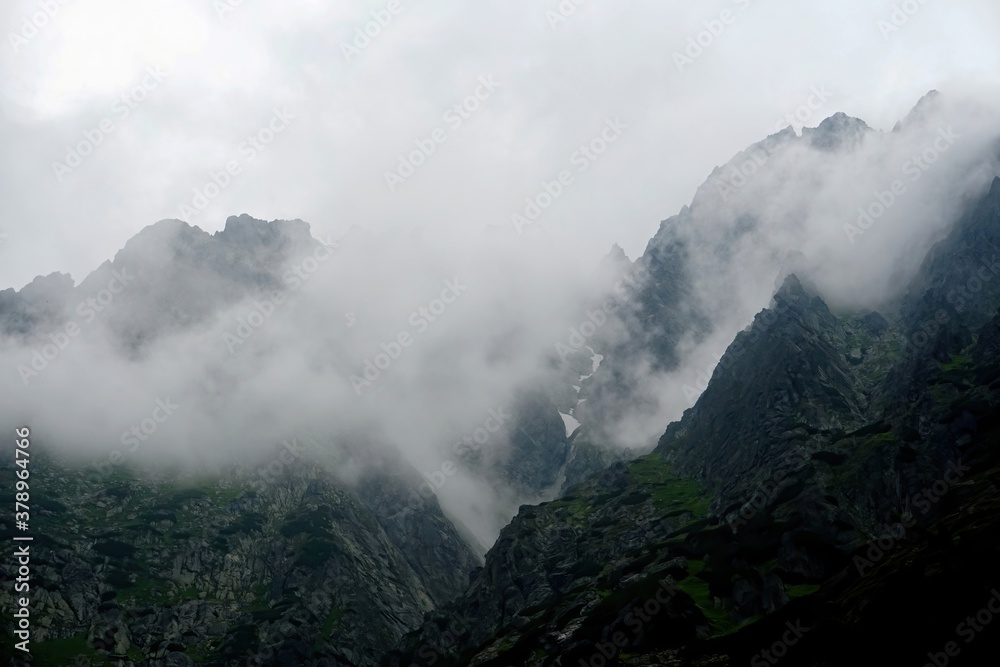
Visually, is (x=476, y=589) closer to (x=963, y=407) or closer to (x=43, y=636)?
(x=43, y=636)

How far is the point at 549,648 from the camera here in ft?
364

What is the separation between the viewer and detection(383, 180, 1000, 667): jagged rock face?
76.0 m

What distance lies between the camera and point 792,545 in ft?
373

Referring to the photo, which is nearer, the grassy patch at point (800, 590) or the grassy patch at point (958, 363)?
the grassy patch at point (800, 590)

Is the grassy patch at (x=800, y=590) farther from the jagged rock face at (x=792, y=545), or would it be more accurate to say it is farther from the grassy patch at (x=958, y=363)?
the grassy patch at (x=958, y=363)

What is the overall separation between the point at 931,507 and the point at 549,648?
60384 millimetres

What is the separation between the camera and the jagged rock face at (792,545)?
249 feet
